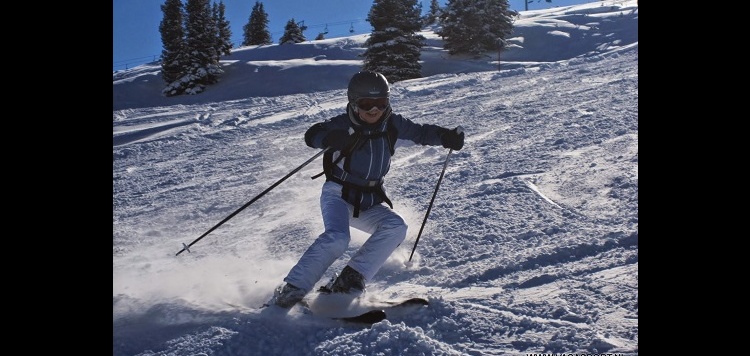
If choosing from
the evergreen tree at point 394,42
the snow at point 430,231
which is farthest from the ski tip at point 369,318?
the evergreen tree at point 394,42

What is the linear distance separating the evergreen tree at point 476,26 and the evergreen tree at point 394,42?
2918 millimetres

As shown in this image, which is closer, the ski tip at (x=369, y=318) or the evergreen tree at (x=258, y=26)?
the ski tip at (x=369, y=318)

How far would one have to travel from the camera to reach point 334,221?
3.44m

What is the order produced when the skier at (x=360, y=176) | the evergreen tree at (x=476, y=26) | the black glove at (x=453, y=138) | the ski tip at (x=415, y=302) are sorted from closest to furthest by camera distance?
the ski tip at (x=415, y=302) < the skier at (x=360, y=176) < the black glove at (x=453, y=138) < the evergreen tree at (x=476, y=26)

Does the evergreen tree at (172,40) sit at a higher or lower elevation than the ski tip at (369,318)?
higher

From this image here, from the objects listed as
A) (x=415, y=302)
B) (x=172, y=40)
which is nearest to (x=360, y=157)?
(x=415, y=302)

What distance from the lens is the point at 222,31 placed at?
34.8 meters

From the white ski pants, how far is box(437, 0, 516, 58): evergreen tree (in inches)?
958

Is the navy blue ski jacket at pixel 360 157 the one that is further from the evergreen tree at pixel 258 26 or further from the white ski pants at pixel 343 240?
the evergreen tree at pixel 258 26

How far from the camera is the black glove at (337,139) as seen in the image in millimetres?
3398

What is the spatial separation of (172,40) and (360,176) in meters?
28.2
